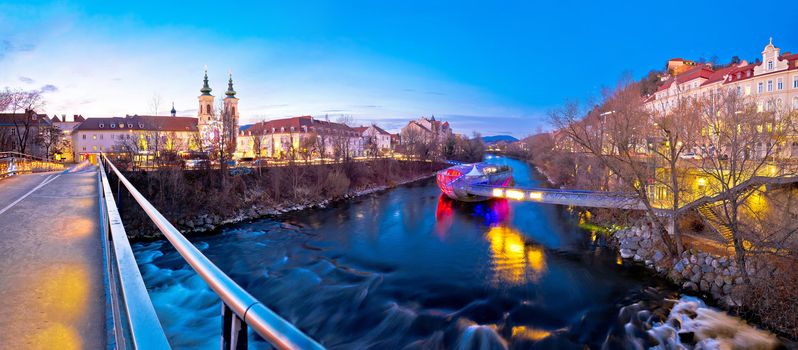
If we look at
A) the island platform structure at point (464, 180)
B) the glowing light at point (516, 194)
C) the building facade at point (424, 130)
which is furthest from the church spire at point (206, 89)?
the glowing light at point (516, 194)

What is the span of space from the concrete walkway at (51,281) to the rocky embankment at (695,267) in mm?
16389

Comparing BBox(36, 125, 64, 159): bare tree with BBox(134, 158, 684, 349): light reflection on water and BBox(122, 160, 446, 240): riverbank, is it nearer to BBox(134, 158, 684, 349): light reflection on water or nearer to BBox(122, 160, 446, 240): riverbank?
BBox(122, 160, 446, 240): riverbank

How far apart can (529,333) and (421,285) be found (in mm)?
4483

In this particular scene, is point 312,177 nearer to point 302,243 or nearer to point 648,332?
point 302,243

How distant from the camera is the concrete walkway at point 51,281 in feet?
8.70

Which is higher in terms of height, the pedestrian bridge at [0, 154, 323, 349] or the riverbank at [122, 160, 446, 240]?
the pedestrian bridge at [0, 154, 323, 349]

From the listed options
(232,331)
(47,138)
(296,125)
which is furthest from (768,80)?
(47,138)

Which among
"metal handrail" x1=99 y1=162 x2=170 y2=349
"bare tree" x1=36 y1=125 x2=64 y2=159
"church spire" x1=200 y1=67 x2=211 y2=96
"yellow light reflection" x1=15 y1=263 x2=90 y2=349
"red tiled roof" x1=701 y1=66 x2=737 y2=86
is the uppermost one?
"church spire" x1=200 y1=67 x2=211 y2=96

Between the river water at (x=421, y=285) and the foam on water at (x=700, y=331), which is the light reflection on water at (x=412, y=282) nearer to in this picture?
the river water at (x=421, y=285)

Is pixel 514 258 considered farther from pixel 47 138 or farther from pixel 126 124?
pixel 126 124

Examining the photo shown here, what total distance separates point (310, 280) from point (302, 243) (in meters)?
5.43

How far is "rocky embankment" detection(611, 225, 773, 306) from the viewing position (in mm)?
13116

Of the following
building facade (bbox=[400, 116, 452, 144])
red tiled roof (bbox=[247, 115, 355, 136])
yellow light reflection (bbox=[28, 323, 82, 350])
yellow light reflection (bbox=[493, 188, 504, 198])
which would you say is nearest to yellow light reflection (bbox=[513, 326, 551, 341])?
yellow light reflection (bbox=[28, 323, 82, 350])

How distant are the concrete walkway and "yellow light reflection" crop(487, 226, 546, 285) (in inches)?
516
